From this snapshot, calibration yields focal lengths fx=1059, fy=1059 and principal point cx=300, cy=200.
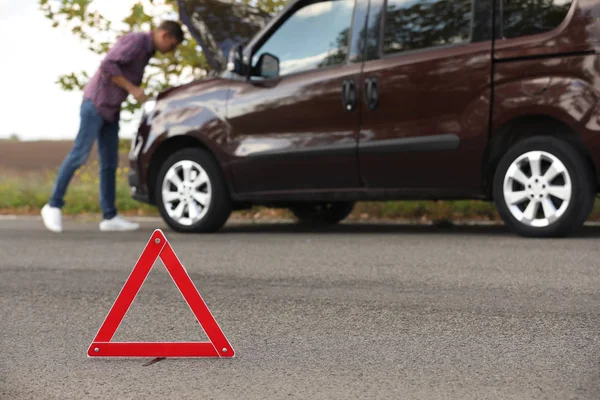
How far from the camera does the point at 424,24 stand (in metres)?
8.49

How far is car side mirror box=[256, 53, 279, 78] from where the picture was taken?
9047mm

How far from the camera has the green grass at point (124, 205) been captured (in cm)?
1095

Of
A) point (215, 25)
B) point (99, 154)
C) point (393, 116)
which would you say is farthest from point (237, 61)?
point (99, 154)

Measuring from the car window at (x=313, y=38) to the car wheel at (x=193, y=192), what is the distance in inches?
39.8

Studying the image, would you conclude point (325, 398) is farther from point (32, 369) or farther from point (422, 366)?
point (32, 369)

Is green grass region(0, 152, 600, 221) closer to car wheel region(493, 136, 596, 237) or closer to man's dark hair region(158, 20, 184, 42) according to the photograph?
car wheel region(493, 136, 596, 237)

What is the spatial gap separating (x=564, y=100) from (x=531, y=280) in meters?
2.13

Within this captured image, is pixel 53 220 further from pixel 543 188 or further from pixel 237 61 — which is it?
pixel 543 188

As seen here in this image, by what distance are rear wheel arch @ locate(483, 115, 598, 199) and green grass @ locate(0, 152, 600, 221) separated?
2.12 m

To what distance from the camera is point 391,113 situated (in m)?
8.50

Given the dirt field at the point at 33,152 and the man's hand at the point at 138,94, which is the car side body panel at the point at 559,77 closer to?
the man's hand at the point at 138,94

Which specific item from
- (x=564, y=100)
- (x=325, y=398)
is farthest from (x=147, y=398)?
(x=564, y=100)

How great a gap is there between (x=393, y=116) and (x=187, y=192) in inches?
81.6

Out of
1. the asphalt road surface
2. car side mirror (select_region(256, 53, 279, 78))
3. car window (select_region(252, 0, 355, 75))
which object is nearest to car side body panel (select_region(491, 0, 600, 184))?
the asphalt road surface
